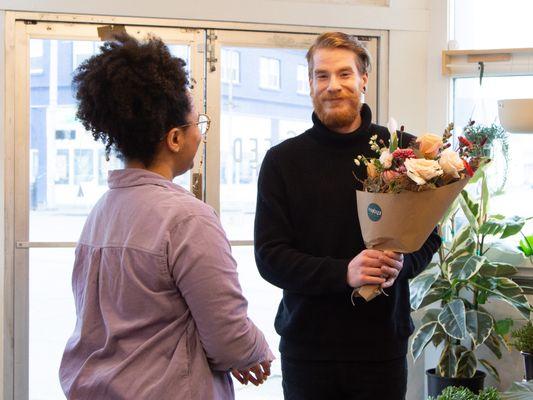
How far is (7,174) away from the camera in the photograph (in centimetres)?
351

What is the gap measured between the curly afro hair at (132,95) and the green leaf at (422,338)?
221 centimetres

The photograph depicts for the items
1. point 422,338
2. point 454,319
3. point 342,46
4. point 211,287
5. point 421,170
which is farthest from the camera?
point 422,338

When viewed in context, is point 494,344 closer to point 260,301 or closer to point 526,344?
point 526,344

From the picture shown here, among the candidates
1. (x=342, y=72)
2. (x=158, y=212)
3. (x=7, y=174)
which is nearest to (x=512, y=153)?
(x=342, y=72)

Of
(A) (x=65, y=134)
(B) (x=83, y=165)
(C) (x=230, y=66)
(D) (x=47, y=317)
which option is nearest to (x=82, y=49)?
(A) (x=65, y=134)

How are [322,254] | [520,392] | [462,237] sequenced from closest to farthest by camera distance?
[322,254] < [520,392] < [462,237]

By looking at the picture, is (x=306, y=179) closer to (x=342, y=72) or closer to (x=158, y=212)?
(x=342, y=72)

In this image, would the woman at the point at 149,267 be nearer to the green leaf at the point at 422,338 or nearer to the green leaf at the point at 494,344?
the green leaf at the point at 422,338

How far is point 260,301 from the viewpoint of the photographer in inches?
149

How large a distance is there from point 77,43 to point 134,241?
2.44 m

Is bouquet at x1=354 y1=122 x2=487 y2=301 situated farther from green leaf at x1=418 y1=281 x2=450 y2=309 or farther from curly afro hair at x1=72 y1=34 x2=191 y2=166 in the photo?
green leaf at x1=418 y1=281 x2=450 y2=309

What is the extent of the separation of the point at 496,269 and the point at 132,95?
8.01 ft

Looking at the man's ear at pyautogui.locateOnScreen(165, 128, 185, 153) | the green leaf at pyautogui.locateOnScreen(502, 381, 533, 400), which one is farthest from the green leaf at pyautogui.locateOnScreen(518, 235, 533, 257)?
the man's ear at pyautogui.locateOnScreen(165, 128, 185, 153)

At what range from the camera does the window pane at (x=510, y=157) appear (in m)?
3.70
